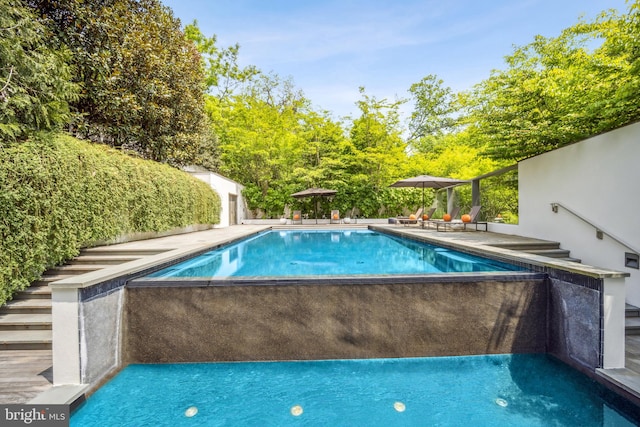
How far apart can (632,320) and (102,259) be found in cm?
869

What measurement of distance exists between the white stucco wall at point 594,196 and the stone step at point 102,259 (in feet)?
28.6

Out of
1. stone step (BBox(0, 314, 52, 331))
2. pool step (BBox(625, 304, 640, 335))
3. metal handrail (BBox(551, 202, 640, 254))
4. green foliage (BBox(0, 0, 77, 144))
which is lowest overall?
pool step (BBox(625, 304, 640, 335))

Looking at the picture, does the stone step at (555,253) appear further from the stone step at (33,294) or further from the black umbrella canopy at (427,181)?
the stone step at (33,294)

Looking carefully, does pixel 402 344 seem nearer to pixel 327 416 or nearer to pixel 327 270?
pixel 327 416

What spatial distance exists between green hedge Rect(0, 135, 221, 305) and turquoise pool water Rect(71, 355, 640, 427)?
2491 millimetres

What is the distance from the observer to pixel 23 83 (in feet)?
18.1

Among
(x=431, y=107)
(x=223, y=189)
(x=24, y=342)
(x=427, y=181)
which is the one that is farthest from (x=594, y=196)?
(x=431, y=107)

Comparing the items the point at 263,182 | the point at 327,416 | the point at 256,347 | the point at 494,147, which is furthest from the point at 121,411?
the point at 263,182

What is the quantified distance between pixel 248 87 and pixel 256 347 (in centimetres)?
2796

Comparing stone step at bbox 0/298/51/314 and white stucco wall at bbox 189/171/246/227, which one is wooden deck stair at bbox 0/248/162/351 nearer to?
stone step at bbox 0/298/51/314

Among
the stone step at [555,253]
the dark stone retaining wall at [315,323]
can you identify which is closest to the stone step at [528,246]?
the stone step at [555,253]

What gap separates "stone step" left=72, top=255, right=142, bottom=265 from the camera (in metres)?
5.86

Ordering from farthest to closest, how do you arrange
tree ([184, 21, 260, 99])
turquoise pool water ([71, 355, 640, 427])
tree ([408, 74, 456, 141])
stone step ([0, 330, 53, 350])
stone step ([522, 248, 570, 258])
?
tree ([408, 74, 456, 141]) < tree ([184, 21, 260, 99]) < stone step ([522, 248, 570, 258]) < stone step ([0, 330, 53, 350]) < turquoise pool water ([71, 355, 640, 427])

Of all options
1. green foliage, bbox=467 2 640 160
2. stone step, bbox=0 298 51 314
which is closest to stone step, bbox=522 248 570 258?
green foliage, bbox=467 2 640 160
